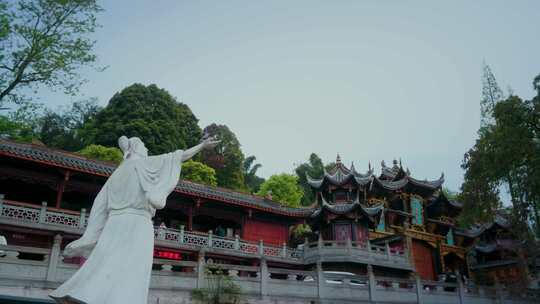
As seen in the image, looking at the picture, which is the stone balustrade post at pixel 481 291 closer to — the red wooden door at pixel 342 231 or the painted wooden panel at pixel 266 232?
the red wooden door at pixel 342 231

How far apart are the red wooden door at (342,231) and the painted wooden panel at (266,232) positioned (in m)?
2.89

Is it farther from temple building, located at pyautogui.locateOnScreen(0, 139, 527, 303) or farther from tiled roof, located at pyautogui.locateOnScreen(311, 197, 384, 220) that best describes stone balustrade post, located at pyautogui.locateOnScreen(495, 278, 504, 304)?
tiled roof, located at pyautogui.locateOnScreen(311, 197, 384, 220)

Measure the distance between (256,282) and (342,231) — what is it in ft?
38.8

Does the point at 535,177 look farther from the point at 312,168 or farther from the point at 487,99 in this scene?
the point at 312,168

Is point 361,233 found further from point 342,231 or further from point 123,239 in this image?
point 123,239

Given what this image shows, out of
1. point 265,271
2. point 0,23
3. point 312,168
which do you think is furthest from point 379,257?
point 312,168

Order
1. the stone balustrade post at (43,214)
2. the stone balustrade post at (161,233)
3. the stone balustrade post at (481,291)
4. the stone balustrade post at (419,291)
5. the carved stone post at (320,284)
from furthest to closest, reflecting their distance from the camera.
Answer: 1. the stone balustrade post at (481,291)
2. the stone balustrade post at (161,233)
3. the stone balustrade post at (419,291)
4. the stone balustrade post at (43,214)
5. the carved stone post at (320,284)

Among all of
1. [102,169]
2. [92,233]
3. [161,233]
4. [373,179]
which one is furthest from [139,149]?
[373,179]

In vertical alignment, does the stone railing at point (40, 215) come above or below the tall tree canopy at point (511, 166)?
below

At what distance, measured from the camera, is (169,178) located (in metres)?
4.79

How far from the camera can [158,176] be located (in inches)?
187

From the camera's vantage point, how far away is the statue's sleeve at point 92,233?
4.39 m

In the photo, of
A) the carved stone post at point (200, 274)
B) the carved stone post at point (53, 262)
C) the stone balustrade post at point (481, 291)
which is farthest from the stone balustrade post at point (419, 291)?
the carved stone post at point (53, 262)

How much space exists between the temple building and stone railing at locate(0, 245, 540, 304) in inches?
1.2
